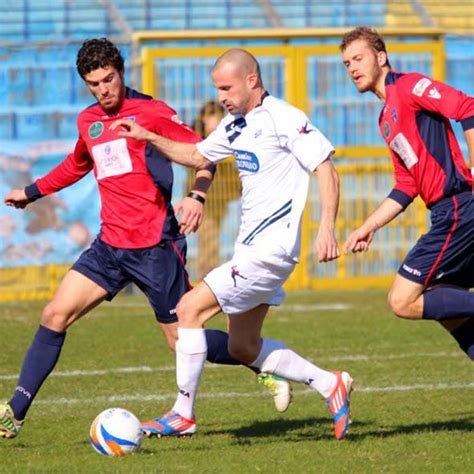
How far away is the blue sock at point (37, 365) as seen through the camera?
23.4ft

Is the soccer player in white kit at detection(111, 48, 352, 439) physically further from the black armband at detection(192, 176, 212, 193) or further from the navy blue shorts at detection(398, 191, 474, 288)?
the navy blue shorts at detection(398, 191, 474, 288)

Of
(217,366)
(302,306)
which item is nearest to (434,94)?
(217,366)

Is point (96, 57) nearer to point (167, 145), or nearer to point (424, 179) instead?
point (167, 145)

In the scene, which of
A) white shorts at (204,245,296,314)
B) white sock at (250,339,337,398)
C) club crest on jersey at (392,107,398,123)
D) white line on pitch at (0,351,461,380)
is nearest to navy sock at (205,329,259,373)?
white sock at (250,339,337,398)

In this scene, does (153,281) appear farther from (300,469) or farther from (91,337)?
(91,337)

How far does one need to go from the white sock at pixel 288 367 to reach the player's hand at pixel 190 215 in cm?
81

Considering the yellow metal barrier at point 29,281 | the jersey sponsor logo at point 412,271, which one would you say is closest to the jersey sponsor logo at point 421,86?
the jersey sponsor logo at point 412,271

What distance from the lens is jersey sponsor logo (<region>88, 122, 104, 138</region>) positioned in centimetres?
759

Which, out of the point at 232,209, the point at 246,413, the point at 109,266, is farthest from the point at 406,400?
the point at 232,209

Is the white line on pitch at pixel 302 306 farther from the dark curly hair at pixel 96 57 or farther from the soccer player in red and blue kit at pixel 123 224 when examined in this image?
the dark curly hair at pixel 96 57

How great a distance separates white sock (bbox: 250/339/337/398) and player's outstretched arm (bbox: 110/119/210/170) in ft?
3.54

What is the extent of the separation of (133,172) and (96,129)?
0.33 meters

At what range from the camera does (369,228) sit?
23.6 feet

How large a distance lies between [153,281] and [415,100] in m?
1.76
